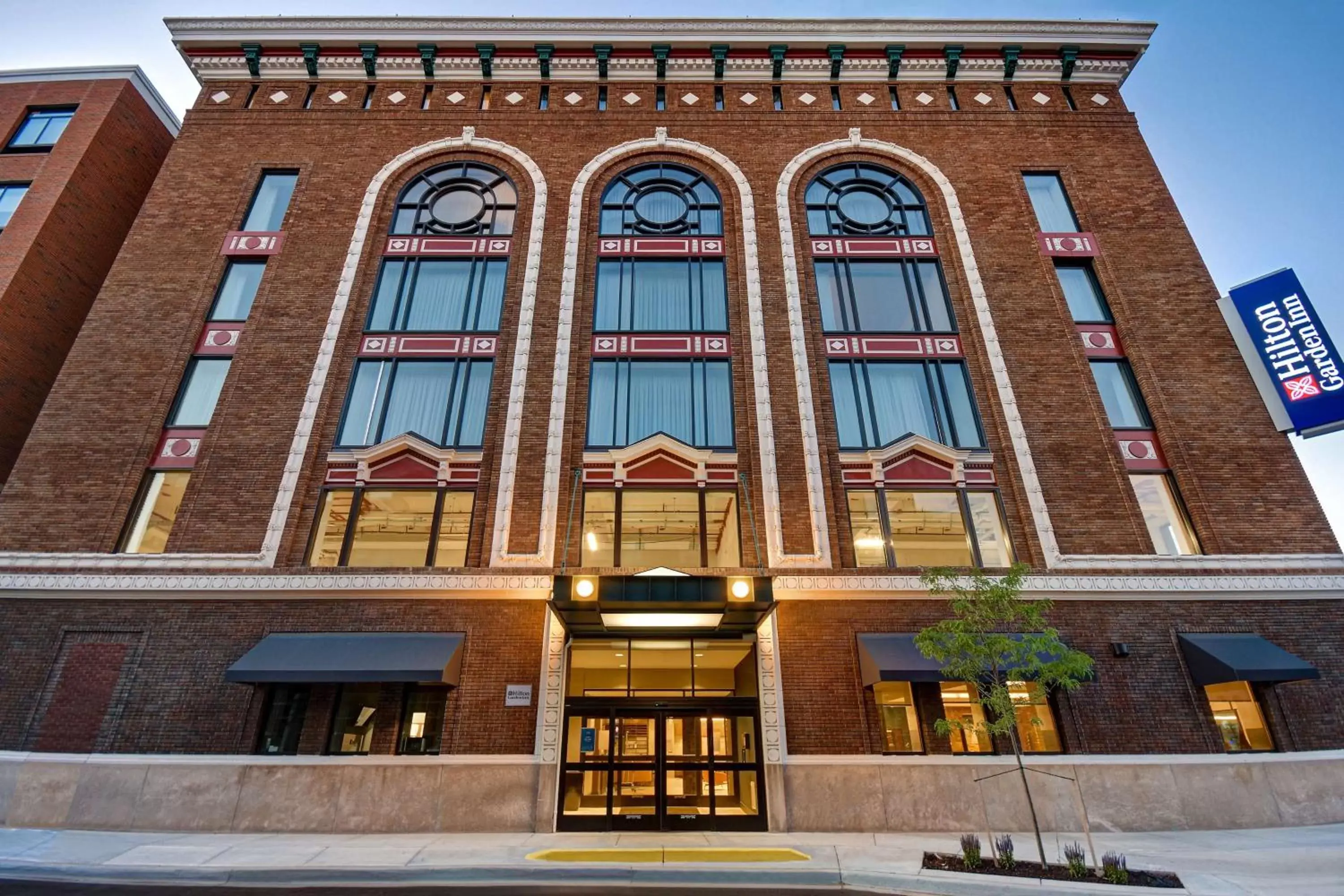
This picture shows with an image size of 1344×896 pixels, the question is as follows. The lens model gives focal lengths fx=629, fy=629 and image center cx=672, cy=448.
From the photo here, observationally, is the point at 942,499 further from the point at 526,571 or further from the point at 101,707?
the point at 101,707

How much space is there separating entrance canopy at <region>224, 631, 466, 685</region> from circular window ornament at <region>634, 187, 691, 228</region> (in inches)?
532

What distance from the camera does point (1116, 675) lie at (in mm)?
13695

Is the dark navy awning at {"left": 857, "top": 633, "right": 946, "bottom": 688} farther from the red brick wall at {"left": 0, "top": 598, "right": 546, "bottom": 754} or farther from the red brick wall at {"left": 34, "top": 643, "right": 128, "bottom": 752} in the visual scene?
the red brick wall at {"left": 34, "top": 643, "right": 128, "bottom": 752}

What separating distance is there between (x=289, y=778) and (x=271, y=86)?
2195 cm

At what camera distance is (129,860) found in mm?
9703

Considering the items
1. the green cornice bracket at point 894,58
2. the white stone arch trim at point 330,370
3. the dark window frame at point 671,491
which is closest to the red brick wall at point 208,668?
the white stone arch trim at point 330,370

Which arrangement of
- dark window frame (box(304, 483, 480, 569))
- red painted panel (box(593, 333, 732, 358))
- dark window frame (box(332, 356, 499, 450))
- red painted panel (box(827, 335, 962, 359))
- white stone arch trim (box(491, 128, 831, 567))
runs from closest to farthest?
white stone arch trim (box(491, 128, 831, 567)), dark window frame (box(304, 483, 480, 569)), dark window frame (box(332, 356, 499, 450)), red painted panel (box(827, 335, 962, 359)), red painted panel (box(593, 333, 732, 358))

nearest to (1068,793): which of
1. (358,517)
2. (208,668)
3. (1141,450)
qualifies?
(1141,450)

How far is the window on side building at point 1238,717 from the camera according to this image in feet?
43.8

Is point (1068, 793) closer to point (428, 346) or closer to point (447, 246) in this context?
point (428, 346)

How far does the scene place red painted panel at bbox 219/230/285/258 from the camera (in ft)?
61.1

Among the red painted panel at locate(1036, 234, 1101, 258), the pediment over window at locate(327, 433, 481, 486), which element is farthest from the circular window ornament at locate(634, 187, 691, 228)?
the red painted panel at locate(1036, 234, 1101, 258)

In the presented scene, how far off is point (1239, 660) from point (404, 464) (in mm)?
19157

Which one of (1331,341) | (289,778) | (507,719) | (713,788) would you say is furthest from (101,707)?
(1331,341)
